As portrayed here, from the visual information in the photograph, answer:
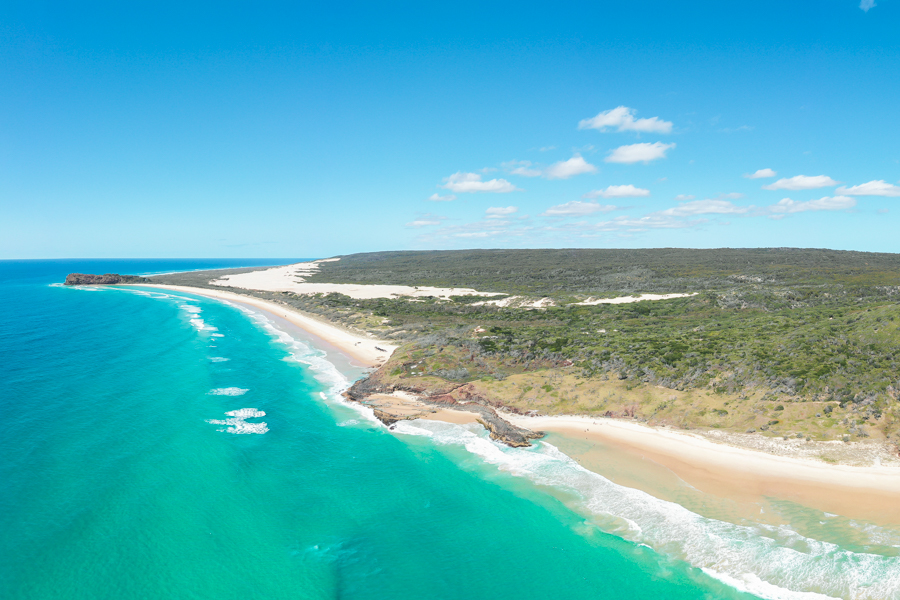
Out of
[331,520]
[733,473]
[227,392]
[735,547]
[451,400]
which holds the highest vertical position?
[451,400]

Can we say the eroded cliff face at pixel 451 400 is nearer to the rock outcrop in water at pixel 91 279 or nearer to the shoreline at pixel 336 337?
the shoreline at pixel 336 337

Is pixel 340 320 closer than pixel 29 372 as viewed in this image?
No

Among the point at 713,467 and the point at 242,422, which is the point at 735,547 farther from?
the point at 242,422

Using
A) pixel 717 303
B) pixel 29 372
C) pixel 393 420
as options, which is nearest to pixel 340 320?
pixel 29 372

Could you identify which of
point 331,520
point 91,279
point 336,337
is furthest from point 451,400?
point 91,279

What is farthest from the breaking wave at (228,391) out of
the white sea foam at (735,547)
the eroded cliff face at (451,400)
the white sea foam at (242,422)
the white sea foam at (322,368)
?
the white sea foam at (735,547)

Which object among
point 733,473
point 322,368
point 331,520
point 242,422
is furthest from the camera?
point 322,368

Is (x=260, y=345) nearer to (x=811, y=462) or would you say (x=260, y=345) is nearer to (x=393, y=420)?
(x=393, y=420)
